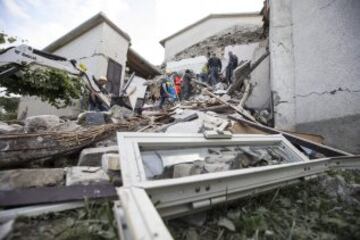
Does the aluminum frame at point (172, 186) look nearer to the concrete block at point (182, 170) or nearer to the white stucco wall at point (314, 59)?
the concrete block at point (182, 170)

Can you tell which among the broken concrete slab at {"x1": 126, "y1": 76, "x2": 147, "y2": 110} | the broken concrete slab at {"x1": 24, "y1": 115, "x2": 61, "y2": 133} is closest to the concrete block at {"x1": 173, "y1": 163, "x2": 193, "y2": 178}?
the broken concrete slab at {"x1": 24, "y1": 115, "x2": 61, "y2": 133}

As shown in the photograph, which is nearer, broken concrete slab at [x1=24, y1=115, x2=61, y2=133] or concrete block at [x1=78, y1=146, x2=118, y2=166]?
concrete block at [x1=78, y1=146, x2=118, y2=166]

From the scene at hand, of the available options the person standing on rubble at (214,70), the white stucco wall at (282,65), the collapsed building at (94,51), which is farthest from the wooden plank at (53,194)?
the person standing on rubble at (214,70)

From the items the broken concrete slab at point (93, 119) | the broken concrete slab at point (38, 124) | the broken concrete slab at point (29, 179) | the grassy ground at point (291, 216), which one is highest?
the broken concrete slab at point (93, 119)

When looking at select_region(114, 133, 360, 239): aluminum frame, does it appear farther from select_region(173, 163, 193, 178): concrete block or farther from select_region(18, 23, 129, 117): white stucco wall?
select_region(18, 23, 129, 117): white stucco wall

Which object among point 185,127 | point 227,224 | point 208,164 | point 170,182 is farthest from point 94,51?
point 227,224

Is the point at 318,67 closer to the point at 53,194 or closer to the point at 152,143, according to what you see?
the point at 152,143

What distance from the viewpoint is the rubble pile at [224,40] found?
1297 cm

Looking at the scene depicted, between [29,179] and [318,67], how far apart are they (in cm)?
439

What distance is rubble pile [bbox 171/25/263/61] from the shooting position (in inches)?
511

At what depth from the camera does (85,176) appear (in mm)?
1710

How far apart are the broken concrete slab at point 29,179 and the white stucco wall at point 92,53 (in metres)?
5.86

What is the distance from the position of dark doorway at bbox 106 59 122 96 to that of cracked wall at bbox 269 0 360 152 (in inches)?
240

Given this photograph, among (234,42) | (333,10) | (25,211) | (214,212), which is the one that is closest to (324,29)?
(333,10)
